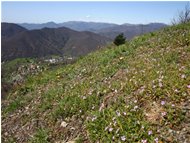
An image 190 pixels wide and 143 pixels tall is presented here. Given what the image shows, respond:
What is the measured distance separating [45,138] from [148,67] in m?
3.59

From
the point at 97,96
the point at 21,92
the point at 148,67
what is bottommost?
the point at 21,92

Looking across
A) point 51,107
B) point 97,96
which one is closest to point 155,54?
point 97,96

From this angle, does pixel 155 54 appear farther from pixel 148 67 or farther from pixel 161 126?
pixel 161 126

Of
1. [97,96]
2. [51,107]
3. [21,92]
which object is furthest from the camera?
[21,92]

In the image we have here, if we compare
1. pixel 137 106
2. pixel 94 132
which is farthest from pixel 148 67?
pixel 94 132

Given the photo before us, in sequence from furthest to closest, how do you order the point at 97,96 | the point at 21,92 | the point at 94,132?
the point at 21,92 < the point at 97,96 < the point at 94,132

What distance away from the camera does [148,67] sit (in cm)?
948

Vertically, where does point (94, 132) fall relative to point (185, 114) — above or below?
below

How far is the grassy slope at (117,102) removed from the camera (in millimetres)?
6621

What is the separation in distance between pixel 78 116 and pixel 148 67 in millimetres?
2575

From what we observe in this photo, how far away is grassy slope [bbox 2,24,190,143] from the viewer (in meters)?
6.62

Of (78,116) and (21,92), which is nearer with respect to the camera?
(78,116)

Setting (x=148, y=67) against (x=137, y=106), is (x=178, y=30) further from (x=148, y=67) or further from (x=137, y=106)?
(x=137, y=106)

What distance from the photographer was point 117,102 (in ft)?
25.9
